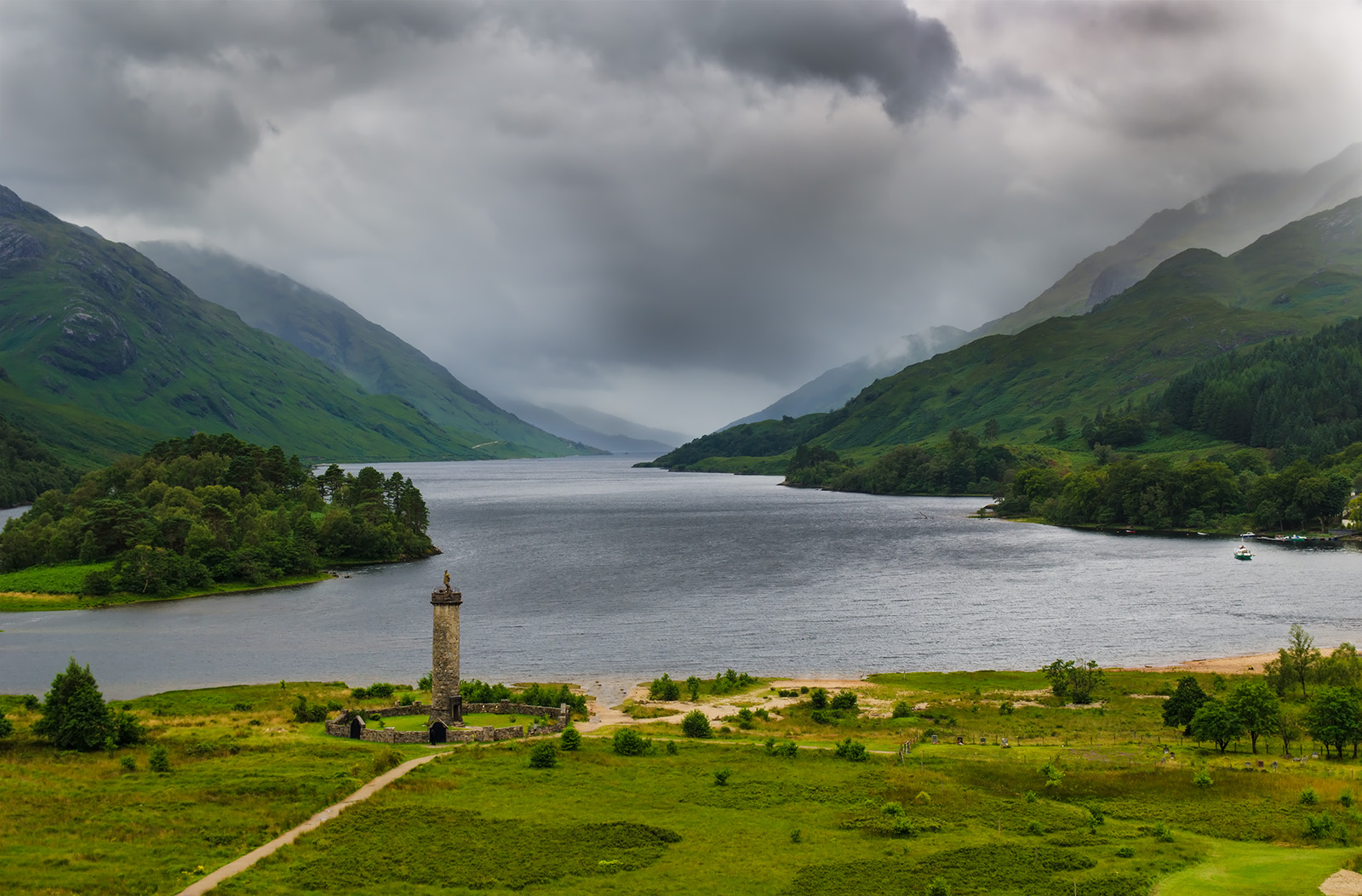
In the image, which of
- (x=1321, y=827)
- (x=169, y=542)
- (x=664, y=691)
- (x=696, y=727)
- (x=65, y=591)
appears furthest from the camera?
(x=169, y=542)

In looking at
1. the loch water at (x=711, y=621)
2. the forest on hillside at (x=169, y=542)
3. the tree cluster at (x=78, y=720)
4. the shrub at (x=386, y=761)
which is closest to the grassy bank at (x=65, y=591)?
the forest on hillside at (x=169, y=542)

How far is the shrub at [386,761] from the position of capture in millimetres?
57656

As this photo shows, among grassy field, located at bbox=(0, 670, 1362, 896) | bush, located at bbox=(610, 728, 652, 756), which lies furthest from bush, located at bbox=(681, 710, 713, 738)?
bush, located at bbox=(610, 728, 652, 756)

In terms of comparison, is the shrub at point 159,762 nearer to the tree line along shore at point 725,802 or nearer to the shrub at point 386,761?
the tree line along shore at point 725,802

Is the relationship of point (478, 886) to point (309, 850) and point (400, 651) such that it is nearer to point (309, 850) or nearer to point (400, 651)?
point (309, 850)

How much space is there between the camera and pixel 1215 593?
148m

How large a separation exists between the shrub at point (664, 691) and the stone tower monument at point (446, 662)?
2171 centimetres

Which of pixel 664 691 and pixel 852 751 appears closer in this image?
pixel 852 751

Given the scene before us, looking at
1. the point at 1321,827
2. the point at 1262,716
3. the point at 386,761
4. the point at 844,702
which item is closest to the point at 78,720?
the point at 386,761

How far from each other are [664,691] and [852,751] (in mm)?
28973

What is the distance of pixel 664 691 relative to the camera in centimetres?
8781

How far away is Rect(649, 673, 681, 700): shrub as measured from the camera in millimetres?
87125

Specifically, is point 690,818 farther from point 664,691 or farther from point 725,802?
point 664,691

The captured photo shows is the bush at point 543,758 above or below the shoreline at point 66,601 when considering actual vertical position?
below
